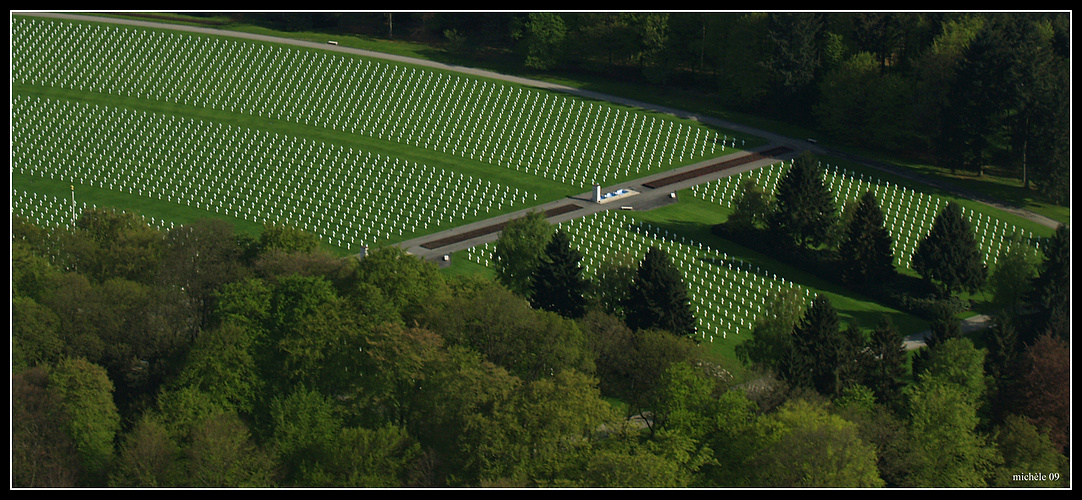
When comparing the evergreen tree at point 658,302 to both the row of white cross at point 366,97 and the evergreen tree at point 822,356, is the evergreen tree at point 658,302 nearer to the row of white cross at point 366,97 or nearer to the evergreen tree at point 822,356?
the evergreen tree at point 822,356

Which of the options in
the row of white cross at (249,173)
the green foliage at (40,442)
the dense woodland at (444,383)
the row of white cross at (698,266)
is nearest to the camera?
the green foliage at (40,442)

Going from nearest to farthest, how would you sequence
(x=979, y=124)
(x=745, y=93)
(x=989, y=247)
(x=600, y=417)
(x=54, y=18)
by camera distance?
(x=600, y=417), (x=989, y=247), (x=979, y=124), (x=745, y=93), (x=54, y=18)

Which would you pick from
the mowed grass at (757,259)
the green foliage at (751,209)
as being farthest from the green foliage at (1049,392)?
the green foliage at (751,209)

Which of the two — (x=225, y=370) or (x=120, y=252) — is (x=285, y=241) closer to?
(x=120, y=252)

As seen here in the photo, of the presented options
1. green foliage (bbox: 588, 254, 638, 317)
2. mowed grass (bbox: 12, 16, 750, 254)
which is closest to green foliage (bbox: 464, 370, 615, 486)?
green foliage (bbox: 588, 254, 638, 317)

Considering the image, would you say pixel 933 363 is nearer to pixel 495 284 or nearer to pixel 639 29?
pixel 495 284

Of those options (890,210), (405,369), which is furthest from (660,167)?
(405,369)
